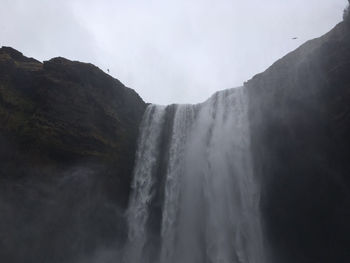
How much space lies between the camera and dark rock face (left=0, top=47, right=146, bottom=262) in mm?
20688

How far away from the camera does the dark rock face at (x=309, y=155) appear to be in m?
20.0

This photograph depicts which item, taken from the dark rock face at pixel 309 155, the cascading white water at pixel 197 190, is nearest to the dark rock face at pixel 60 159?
the cascading white water at pixel 197 190

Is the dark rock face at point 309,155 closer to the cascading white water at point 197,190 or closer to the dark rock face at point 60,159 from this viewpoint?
the cascading white water at point 197,190

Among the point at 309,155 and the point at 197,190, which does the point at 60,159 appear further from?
the point at 309,155

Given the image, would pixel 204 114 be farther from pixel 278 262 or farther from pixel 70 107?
pixel 278 262

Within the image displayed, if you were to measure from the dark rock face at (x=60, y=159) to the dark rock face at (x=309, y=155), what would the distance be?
11.5 m

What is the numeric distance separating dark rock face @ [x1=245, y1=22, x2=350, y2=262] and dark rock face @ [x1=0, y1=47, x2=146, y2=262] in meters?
11.5

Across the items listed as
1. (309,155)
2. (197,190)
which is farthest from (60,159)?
(309,155)

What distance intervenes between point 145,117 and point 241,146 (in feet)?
32.1

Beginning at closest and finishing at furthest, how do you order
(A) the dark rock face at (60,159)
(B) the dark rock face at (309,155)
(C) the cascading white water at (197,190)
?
(B) the dark rock face at (309,155), (A) the dark rock face at (60,159), (C) the cascading white water at (197,190)

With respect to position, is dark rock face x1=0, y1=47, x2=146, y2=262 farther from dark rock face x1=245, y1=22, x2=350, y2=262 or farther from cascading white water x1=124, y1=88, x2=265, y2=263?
dark rock face x1=245, y1=22, x2=350, y2=262

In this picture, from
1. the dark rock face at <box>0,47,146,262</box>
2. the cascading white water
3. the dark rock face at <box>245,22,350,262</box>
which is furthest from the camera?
the cascading white water

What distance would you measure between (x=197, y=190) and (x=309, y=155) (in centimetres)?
905

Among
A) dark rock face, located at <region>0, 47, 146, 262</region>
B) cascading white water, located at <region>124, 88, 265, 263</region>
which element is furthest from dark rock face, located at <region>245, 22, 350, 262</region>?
dark rock face, located at <region>0, 47, 146, 262</region>
